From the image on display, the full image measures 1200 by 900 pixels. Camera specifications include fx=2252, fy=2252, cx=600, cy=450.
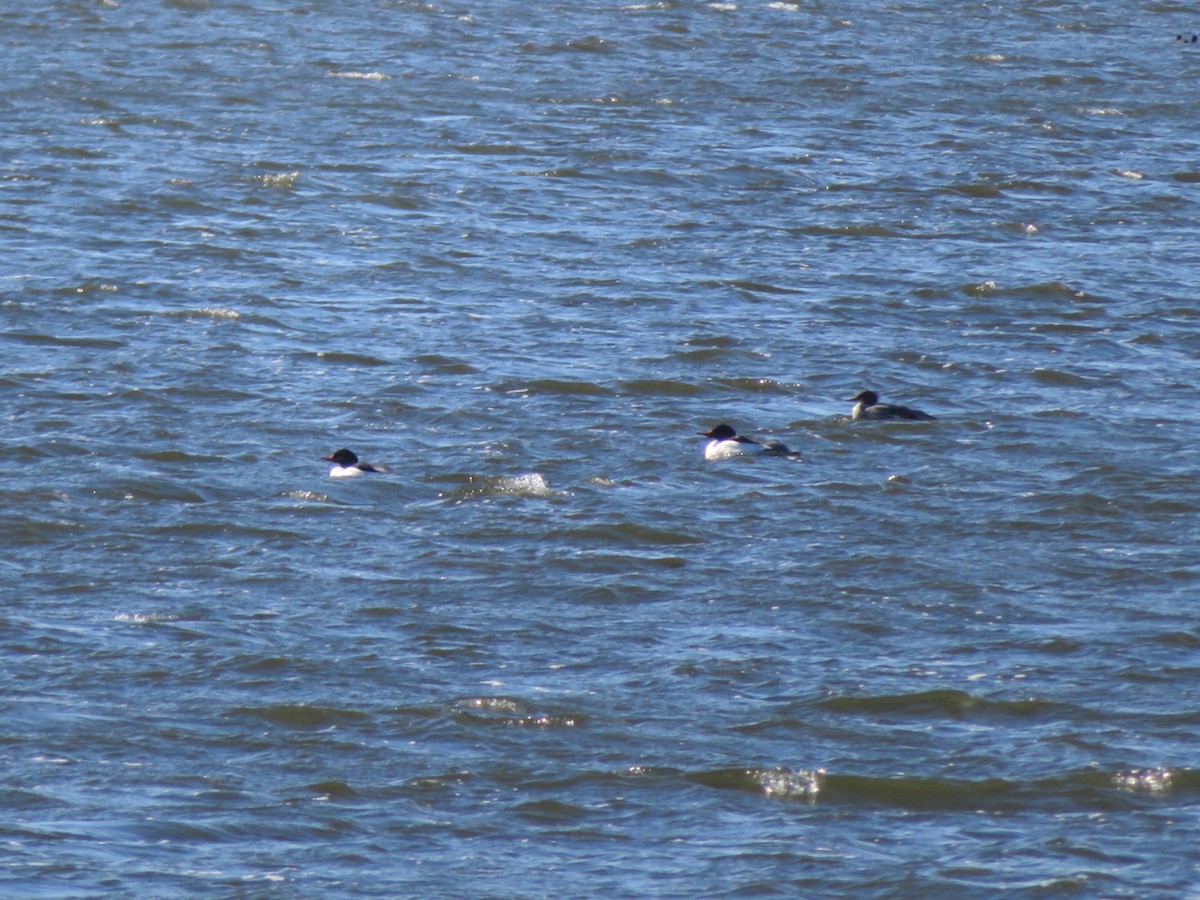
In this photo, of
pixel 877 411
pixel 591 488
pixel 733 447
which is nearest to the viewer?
pixel 591 488

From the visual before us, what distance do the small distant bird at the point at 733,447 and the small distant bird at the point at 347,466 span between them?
6.35 feet

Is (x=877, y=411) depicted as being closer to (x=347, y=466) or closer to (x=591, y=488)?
(x=591, y=488)

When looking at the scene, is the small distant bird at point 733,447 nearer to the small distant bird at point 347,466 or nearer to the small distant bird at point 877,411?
the small distant bird at point 877,411

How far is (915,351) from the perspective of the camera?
15383 mm

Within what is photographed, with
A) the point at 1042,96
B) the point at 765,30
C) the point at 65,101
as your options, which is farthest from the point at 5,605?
the point at 765,30

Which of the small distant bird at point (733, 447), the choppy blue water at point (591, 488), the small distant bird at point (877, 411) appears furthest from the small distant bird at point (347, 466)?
the small distant bird at point (877, 411)

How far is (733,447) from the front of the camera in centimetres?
1305

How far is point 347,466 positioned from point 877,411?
3302mm

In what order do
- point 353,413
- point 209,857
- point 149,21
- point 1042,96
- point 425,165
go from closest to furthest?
point 209,857 < point 353,413 < point 425,165 < point 1042,96 < point 149,21

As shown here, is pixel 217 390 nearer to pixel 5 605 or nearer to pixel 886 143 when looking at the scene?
pixel 5 605

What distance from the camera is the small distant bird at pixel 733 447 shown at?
42.8 feet

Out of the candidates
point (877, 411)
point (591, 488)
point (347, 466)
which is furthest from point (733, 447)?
point (347, 466)

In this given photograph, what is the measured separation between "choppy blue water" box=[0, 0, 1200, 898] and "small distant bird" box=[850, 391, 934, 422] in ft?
0.29

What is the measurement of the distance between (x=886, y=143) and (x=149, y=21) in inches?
380
